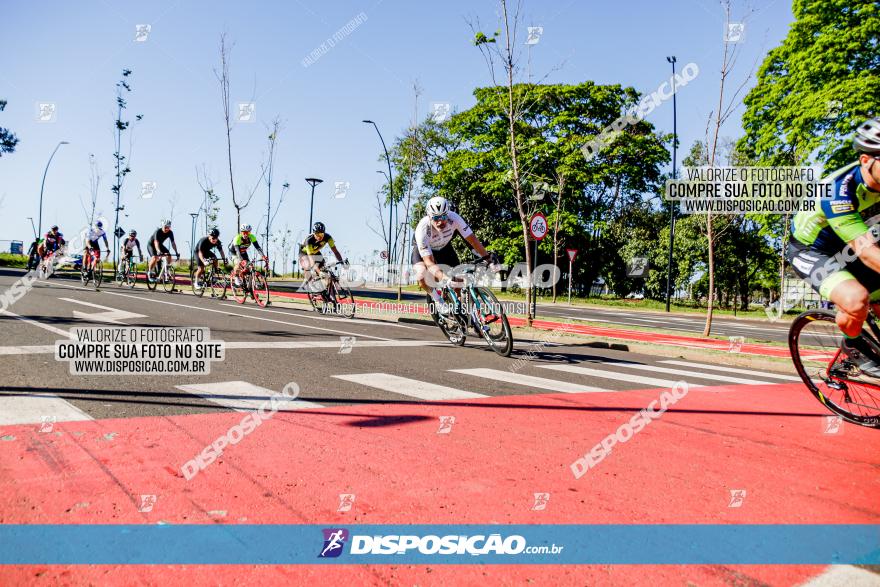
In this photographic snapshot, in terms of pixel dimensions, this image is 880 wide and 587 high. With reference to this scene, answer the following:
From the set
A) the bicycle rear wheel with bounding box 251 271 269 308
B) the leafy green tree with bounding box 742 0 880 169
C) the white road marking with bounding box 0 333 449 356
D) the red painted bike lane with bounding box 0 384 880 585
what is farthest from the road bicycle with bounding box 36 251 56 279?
the leafy green tree with bounding box 742 0 880 169

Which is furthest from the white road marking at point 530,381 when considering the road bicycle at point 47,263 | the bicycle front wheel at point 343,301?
the road bicycle at point 47,263

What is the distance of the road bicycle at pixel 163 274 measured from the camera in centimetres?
2212

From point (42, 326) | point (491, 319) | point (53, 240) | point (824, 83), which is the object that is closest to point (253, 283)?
point (42, 326)

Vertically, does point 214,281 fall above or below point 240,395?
above

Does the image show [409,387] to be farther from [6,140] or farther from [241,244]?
[6,140]

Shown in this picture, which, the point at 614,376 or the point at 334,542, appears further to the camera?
the point at 614,376

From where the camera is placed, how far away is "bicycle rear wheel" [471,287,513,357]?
879cm

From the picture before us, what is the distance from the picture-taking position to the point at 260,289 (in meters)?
18.4

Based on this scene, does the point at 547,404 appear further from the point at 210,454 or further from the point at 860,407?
the point at 210,454

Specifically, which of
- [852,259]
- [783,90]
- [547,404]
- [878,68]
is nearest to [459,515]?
[547,404]

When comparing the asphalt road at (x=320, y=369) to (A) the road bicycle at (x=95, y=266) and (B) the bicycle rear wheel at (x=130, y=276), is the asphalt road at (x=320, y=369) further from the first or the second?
(B) the bicycle rear wheel at (x=130, y=276)

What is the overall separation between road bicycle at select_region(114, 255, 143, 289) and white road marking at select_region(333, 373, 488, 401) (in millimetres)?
20513

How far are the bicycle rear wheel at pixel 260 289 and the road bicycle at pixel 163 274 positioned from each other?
5683 mm

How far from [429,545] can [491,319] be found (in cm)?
655
